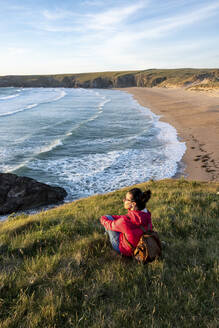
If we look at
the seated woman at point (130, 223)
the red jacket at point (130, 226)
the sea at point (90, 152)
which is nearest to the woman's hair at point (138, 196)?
the seated woman at point (130, 223)

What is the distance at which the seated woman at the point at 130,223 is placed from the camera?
11.9 feet

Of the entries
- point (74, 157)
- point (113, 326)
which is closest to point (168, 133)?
point (74, 157)

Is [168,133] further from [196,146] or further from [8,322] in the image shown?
[8,322]

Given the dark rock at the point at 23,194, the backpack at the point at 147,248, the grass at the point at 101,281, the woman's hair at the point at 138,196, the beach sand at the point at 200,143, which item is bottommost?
the beach sand at the point at 200,143

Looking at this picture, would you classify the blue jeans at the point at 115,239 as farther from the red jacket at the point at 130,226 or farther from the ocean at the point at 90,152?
the ocean at the point at 90,152

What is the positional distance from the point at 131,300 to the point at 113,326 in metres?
0.51

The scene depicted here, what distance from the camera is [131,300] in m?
3.04

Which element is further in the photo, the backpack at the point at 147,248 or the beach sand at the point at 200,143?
the beach sand at the point at 200,143

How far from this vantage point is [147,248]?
11.9 ft

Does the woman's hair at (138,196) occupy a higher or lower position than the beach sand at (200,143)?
higher

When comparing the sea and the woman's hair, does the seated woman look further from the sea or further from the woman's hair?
the sea

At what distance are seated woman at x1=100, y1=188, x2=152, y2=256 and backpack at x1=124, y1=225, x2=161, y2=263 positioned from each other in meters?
0.09

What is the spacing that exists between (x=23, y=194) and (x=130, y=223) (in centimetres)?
884

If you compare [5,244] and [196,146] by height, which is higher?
[5,244]
